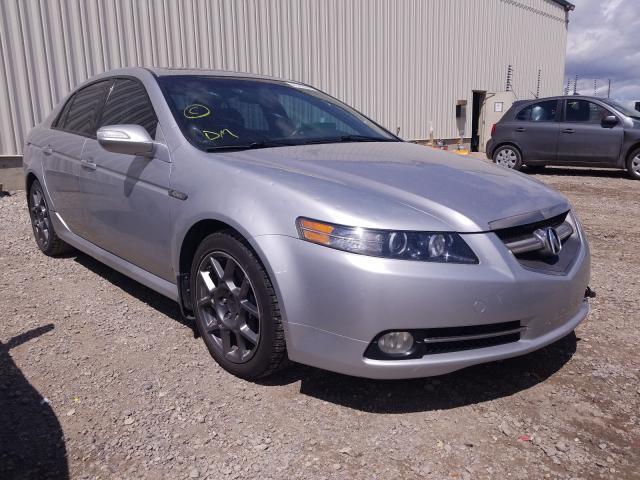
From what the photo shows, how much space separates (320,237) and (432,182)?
66 centimetres

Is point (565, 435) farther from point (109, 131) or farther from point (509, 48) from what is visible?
point (509, 48)

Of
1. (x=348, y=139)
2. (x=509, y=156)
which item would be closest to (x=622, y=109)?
(x=509, y=156)

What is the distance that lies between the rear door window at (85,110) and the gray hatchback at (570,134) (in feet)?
28.4

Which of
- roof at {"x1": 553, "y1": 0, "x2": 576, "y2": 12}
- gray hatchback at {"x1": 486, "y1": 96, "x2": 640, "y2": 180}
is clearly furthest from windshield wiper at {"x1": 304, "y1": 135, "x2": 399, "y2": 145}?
roof at {"x1": 553, "y1": 0, "x2": 576, "y2": 12}

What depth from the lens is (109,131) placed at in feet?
9.37

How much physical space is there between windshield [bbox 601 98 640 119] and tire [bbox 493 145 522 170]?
177 centimetres

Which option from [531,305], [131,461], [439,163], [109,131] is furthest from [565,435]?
[109,131]

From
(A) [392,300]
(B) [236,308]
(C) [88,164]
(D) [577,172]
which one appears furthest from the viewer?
(D) [577,172]

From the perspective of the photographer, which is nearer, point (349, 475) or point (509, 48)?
point (349, 475)

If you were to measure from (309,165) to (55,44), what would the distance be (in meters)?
7.21

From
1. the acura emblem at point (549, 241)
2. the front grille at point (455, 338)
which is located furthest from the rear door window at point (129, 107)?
the acura emblem at point (549, 241)

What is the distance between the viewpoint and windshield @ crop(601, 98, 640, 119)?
970cm

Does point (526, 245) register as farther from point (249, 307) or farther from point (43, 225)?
point (43, 225)

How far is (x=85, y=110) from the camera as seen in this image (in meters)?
3.99
